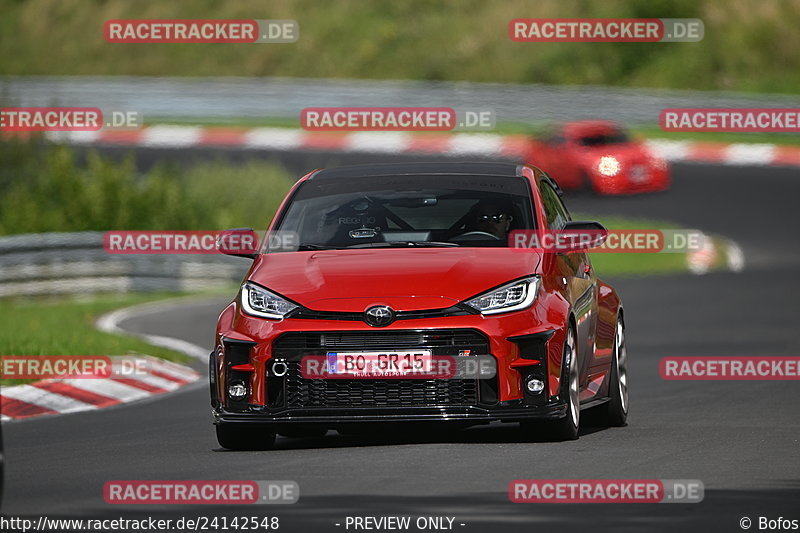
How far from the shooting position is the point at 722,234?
3306 centimetres

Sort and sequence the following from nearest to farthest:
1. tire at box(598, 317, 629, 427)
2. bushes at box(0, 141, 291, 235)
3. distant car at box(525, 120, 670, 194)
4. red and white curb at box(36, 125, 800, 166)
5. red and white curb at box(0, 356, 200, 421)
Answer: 1. tire at box(598, 317, 629, 427)
2. red and white curb at box(0, 356, 200, 421)
3. bushes at box(0, 141, 291, 235)
4. distant car at box(525, 120, 670, 194)
5. red and white curb at box(36, 125, 800, 166)

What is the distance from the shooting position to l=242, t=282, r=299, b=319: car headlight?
10.2m

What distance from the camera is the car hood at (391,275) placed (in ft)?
33.2

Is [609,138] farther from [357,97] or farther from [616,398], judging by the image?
[616,398]

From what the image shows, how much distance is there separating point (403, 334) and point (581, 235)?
1567 millimetres

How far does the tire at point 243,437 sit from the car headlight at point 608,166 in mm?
26549

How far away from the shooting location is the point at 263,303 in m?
10.4

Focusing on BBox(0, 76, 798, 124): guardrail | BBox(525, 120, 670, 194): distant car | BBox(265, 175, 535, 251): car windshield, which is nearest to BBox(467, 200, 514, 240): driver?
BBox(265, 175, 535, 251): car windshield

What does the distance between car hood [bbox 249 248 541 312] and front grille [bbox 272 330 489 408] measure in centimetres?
16

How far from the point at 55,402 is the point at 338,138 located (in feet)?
99.5

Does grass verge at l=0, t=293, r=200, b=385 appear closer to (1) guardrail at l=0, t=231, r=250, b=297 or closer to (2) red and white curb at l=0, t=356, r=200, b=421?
(1) guardrail at l=0, t=231, r=250, b=297

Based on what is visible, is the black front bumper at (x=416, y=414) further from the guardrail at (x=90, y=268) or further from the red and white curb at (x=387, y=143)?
the red and white curb at (x=387, y=143)

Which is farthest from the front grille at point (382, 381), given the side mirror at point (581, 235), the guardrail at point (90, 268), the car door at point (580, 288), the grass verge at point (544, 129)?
the grass verge at point (544, 129)

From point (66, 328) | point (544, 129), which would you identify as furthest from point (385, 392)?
point (544, 129)
